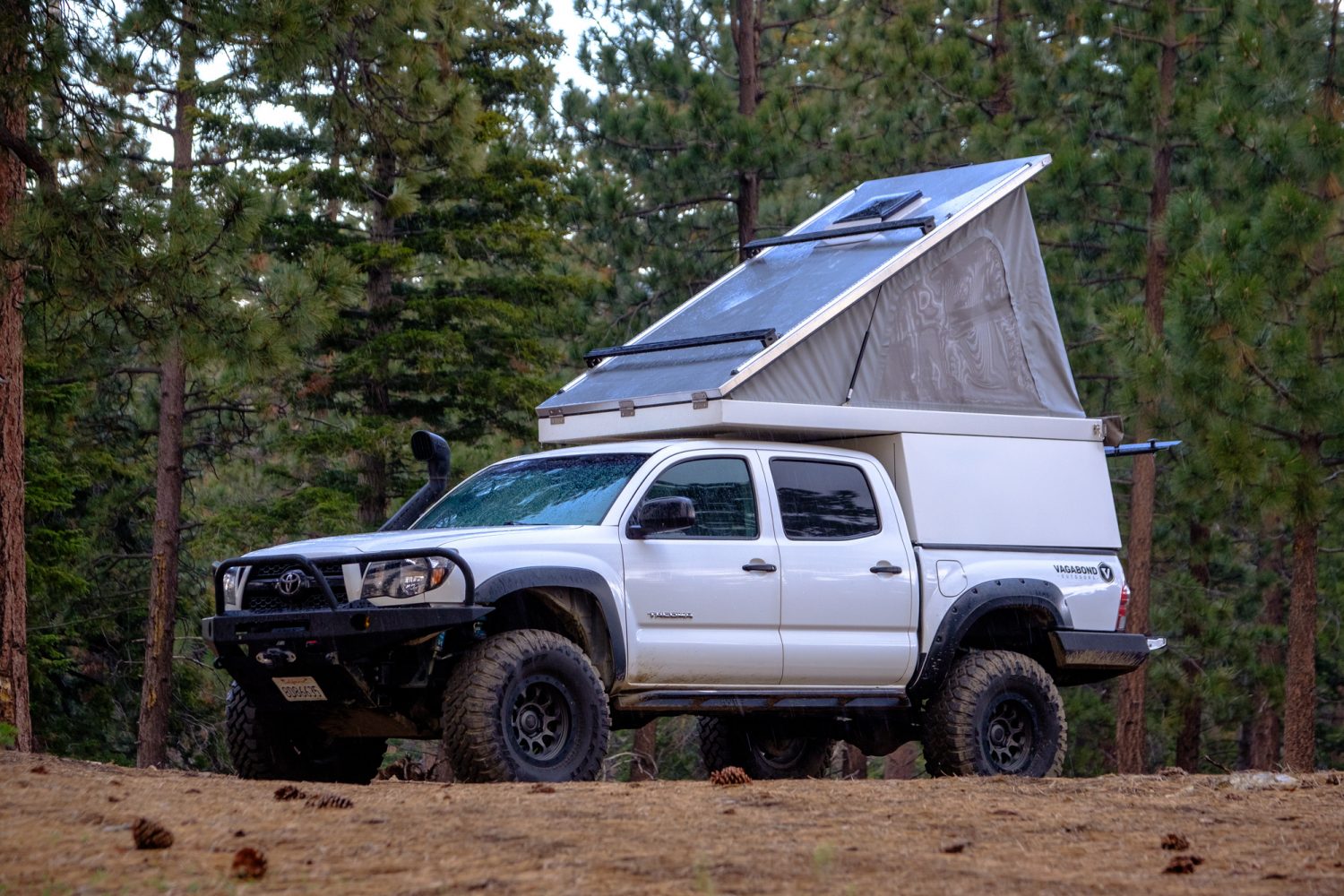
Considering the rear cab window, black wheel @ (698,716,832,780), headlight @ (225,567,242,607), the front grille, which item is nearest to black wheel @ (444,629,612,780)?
the front grille

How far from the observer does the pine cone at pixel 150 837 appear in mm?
5180

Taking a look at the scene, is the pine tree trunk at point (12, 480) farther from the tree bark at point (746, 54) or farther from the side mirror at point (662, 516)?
the tree bark at point (746, 54)

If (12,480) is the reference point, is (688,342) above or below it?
above

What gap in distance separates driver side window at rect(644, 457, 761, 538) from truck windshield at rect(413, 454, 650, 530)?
197 mm

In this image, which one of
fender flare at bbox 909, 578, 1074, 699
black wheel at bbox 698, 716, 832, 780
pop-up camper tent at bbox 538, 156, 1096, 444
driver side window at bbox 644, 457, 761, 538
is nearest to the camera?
driver side window at bbox 644, 457, 761, 538

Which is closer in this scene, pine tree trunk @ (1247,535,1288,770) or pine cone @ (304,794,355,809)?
pine cone @ (304,794,355,809)

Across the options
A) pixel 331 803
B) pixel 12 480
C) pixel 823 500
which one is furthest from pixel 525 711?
pixel 12 480

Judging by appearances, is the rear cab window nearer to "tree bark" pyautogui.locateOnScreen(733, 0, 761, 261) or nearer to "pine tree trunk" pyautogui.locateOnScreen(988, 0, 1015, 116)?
"pine tree trunk" pyautogui.locateOnScreen(988, 0, 1015, 116)

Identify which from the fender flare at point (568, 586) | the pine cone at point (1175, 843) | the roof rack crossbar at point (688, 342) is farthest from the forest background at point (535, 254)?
the pine cone at point (1175, 843)

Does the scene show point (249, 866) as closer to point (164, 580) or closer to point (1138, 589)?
point (164, 580)

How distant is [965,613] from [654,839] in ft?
13.9

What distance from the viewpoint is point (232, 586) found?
8234 mm

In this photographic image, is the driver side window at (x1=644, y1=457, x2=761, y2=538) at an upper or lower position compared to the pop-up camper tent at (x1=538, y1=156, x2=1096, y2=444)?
lower

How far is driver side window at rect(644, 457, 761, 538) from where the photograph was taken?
341 inches
